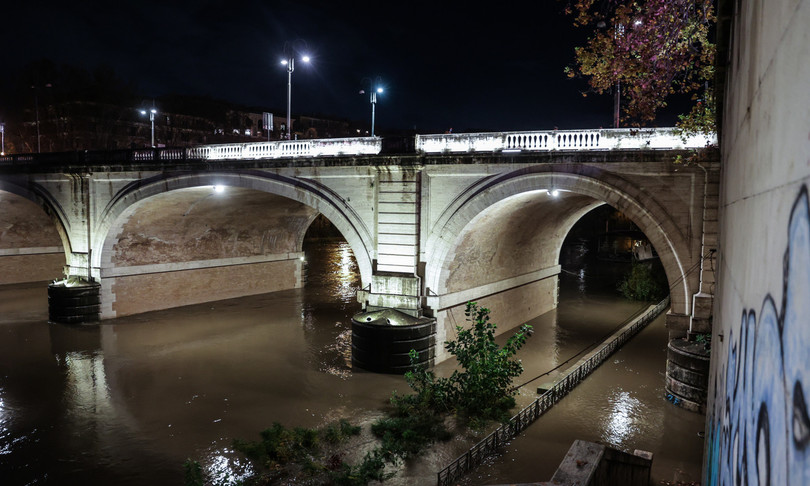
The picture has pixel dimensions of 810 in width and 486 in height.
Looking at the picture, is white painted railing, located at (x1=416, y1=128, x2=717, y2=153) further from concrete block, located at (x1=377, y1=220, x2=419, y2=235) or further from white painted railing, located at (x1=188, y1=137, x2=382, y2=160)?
concrete block, located at (x1=377, y1=220, x2=419, y2=235)

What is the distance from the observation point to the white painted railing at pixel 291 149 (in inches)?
622

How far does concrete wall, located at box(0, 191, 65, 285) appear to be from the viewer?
2761 centimetres

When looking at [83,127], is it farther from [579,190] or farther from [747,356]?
[747,356]

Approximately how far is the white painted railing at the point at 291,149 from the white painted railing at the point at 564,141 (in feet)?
5.77

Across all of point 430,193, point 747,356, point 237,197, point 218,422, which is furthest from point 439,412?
point 237,197

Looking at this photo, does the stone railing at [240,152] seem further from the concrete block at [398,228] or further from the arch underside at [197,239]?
the concrete block at [398,228]

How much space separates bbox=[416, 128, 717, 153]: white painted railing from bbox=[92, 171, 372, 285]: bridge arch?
3217 mm

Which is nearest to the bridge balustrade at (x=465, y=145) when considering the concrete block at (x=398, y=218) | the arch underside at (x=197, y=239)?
the arch underside at (x=197, y=239)

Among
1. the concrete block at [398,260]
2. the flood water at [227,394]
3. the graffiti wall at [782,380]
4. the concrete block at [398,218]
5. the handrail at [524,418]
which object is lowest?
the flood water at [227,394]

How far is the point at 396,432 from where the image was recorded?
11.0m

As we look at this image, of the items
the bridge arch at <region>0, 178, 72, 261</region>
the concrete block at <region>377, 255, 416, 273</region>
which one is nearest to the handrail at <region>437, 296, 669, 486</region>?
the concrete block at <region>377, 255, 416, 273</region>

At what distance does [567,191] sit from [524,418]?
576 cm

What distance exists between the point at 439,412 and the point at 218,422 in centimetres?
477

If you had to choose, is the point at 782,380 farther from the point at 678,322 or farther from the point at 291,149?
the point at 291,149
